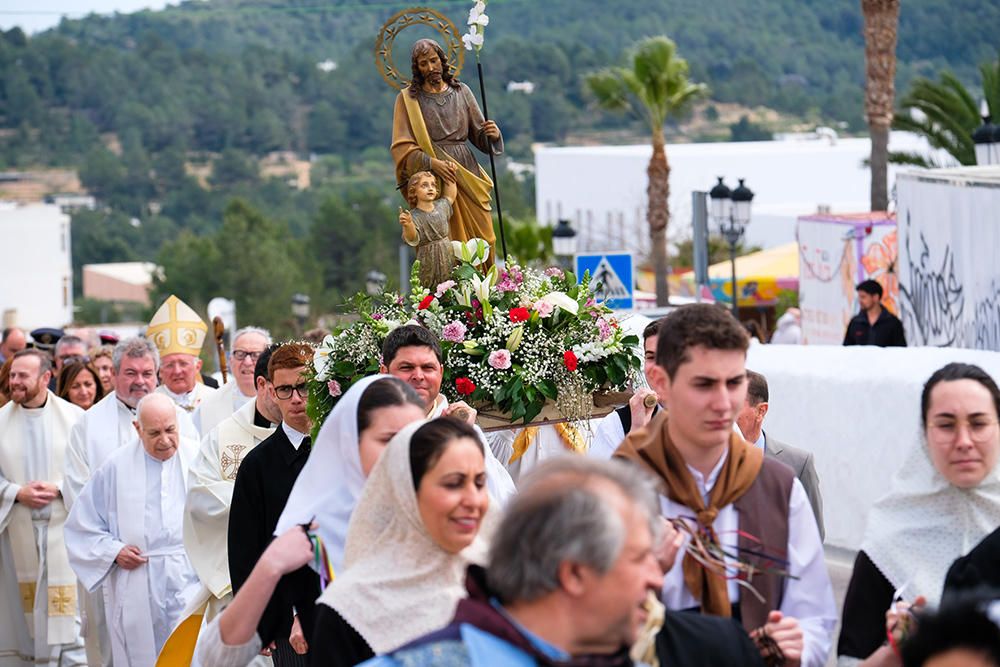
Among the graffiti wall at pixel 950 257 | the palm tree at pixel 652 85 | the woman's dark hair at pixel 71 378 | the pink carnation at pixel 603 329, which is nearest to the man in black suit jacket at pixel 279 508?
the pink carnation at pixel 603 329

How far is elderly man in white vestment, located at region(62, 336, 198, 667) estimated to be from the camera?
400 inches

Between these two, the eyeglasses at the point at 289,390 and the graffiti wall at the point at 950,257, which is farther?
the graffiti wall at the point at 950,257

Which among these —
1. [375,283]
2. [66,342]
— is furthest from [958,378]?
[375,283]

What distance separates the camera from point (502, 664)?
9.83 ft

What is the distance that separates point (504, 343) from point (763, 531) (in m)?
3.28

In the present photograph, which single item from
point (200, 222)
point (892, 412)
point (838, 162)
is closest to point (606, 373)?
point (892, 412)

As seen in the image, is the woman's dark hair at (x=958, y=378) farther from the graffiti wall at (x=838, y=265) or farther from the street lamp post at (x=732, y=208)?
the graffiti wall at (x=838, y=265)

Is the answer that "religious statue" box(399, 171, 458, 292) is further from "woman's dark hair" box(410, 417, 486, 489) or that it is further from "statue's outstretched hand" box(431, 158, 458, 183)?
"woman's dark hair" box(410, 417, 486, 489)

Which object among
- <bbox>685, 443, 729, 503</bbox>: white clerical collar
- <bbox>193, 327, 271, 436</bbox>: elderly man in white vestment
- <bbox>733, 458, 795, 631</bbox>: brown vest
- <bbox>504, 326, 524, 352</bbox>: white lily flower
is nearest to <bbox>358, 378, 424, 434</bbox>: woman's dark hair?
A: <bbox>685, 443, 729, 503</bbox>: white clerical collar

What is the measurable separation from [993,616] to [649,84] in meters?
33.4

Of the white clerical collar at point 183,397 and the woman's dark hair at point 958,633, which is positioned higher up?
the white clerical collar at point 183,397

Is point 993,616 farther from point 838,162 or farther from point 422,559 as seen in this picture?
point 838,162

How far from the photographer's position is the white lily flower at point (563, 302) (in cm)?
755

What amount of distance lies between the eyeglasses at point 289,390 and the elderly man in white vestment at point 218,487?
358 mm
